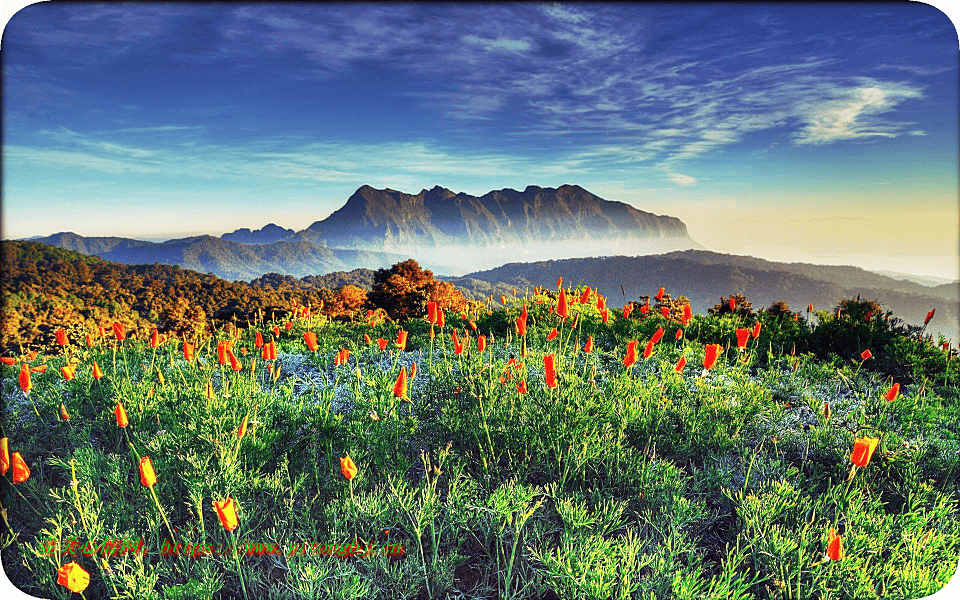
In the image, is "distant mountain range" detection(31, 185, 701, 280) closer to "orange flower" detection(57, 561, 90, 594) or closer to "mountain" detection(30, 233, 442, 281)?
"orange flower" detection(57, 561, 90, 594)

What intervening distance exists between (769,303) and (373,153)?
6.84 m

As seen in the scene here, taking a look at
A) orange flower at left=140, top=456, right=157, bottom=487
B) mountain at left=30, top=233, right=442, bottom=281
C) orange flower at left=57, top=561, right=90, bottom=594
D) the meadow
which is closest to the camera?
orange flower at left=57, top=561, right=90, bottom=594

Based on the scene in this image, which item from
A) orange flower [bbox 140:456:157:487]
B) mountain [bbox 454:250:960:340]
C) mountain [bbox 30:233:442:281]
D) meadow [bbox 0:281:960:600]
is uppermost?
mountain [bbox 30:233:442:281]

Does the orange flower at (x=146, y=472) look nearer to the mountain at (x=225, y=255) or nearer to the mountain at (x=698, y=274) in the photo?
the mountain at (x=698, y=274)

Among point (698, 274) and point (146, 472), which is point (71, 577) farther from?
point (698, 274)

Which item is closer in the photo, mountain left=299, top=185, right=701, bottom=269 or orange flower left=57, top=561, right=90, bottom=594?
orange flower left=57, top=561, right=90, bottom=594

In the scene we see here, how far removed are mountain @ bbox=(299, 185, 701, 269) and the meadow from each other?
4395 millimetres

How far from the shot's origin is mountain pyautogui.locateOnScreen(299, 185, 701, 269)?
9750 millimetres

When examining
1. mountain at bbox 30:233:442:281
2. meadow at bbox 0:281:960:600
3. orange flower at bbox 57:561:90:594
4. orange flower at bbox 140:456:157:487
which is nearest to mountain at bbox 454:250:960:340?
meadow at bbox 0:281:960:600

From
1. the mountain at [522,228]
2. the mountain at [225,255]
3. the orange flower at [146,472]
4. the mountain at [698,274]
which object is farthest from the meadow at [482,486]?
the mountain at [225,255]

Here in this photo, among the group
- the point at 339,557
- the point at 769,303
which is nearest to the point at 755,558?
the point at 339,557

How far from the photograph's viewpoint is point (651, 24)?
134 inches

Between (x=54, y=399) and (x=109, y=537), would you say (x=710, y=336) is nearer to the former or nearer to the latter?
(x=109, y=537)

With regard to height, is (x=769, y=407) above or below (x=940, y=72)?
below
